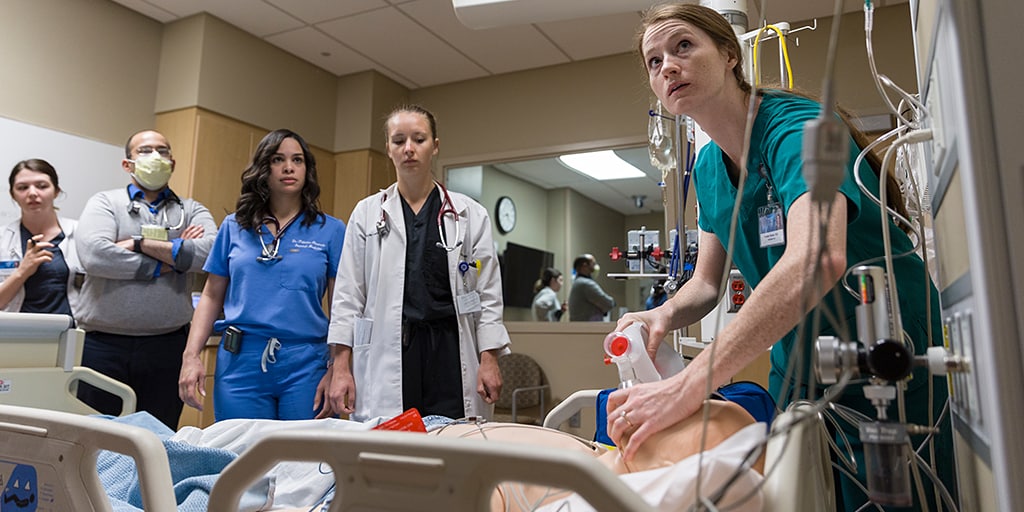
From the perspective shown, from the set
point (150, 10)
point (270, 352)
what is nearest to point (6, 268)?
point (270, 352)

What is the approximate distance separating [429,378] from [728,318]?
0.91 m

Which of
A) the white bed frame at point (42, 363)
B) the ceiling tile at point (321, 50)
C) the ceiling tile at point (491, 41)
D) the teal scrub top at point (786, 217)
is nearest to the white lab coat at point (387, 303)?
the white bed frame at point (42, 363)

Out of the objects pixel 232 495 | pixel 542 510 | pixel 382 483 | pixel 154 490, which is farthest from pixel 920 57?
pixel 154 490

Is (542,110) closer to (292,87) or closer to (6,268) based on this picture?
(292,87)

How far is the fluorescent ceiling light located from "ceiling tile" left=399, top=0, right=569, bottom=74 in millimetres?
1242

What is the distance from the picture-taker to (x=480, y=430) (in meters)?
1.20

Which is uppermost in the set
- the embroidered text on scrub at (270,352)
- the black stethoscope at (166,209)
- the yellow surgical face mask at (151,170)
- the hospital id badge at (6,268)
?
the yellow surgical face mask at (151,170)

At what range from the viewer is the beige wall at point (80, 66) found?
10.8ft

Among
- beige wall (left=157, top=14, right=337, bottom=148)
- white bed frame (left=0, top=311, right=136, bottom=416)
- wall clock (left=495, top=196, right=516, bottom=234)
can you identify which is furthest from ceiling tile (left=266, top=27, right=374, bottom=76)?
white bed frame (left=0, top=311, right=136, bottom=416)

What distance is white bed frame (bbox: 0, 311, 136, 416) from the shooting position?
168cm

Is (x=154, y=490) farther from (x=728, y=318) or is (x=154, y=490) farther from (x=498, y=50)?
(x=498, y=50)

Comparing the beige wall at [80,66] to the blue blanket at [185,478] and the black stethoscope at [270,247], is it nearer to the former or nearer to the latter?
the black stethoscope at [270,247]

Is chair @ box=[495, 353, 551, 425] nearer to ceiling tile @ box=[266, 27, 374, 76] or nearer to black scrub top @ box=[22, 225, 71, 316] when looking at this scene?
ceiling tile @ box=[266, 27, 374, 76]

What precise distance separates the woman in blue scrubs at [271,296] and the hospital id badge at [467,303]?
46cm
